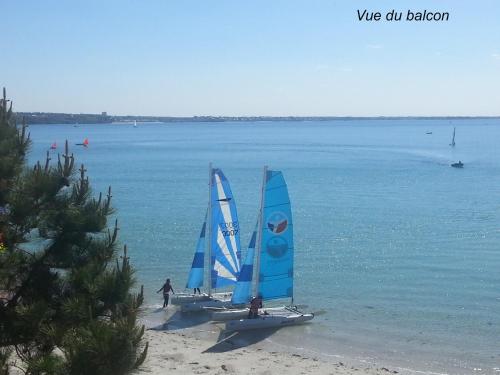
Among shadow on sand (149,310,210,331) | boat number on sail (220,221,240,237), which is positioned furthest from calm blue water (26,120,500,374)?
boat number on sail (220,221,240,237)

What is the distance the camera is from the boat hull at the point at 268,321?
22.6 meters

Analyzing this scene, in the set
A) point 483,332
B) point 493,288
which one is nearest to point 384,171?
point 493,288

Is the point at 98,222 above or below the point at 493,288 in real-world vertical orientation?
above

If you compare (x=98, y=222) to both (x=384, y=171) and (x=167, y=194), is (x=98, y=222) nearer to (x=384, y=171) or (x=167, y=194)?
(x=167, y=194)

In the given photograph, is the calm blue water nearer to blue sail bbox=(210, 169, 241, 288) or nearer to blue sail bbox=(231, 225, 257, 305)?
blue sail bbox=(231, 225, 257, 305)

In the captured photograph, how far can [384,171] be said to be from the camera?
85.5 meters

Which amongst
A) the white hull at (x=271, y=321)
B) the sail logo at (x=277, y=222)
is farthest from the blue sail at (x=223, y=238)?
the white hull at (x=271, y=321)

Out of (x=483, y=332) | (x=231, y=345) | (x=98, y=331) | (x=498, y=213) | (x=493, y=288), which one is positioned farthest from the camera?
(x=498, y=213)

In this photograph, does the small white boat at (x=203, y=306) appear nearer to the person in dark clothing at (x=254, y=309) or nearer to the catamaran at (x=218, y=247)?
the catamaran at (x=218, y=247)

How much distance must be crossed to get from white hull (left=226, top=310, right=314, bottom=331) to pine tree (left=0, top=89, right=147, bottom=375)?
41.8 ft

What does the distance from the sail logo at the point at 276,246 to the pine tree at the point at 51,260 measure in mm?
13894

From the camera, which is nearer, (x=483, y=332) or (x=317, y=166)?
(x=483, y=332)

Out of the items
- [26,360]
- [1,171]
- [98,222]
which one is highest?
[1,171]

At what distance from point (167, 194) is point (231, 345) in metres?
41.9
